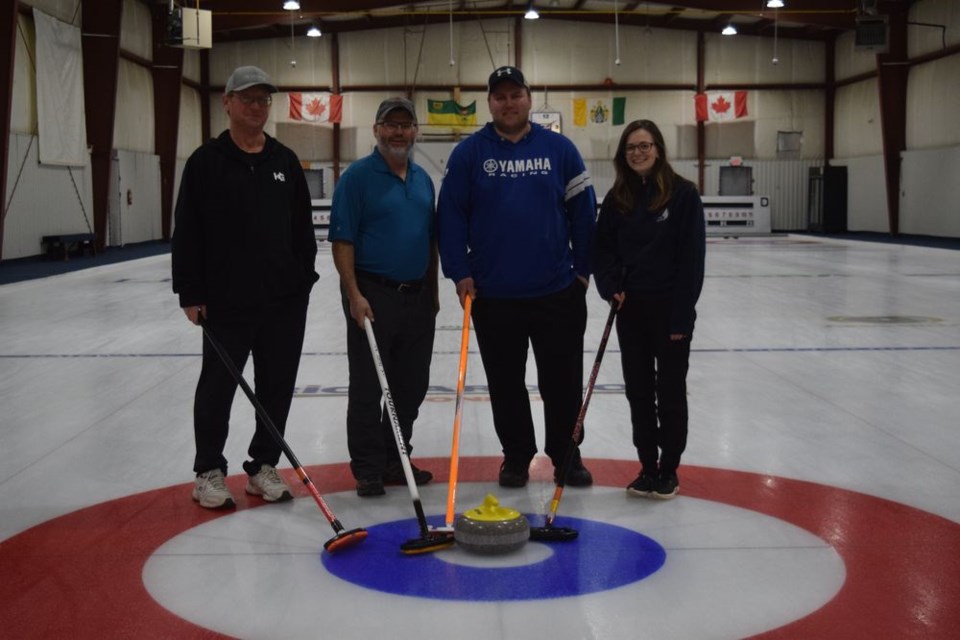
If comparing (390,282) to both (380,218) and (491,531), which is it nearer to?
(380,218)

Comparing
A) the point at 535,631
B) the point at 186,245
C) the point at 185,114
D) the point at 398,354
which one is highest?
the point at 185,114

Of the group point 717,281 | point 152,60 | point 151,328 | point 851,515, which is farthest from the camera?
point 152,60

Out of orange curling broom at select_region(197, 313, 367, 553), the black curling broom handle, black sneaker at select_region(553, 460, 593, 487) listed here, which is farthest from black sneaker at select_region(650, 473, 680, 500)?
the black curling broom handle

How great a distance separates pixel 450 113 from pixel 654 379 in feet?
85.6

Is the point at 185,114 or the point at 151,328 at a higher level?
the point at 185,114

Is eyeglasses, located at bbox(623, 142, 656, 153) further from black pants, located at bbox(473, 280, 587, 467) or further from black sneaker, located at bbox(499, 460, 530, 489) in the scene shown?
black sneaker, located at bbox(499, 460, 530, 489)

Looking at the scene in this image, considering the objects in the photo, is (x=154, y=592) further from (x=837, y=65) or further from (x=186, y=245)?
(x=837, y=65)

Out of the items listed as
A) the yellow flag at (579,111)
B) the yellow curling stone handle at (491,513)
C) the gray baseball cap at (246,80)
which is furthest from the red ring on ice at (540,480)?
the yellow flag at (579,111)

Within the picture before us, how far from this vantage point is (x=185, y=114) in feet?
93.6

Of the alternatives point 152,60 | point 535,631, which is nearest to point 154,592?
point 535,631

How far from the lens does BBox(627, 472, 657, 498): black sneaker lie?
4016 millimetres

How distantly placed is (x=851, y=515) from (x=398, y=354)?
6.01 feet

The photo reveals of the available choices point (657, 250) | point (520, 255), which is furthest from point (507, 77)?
point (657, 250)

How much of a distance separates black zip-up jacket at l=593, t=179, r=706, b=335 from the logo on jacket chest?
0.29m
